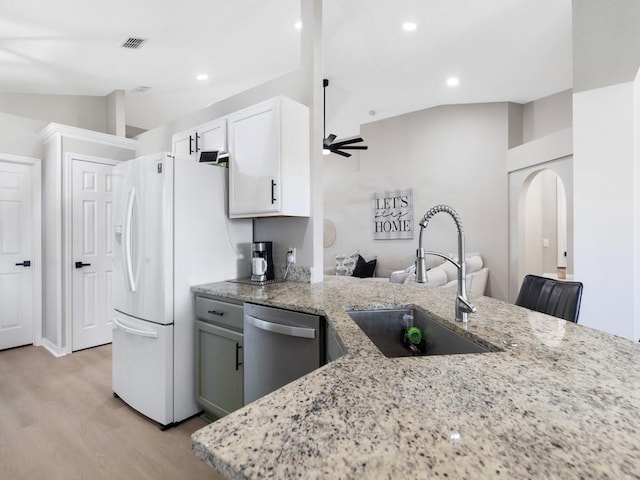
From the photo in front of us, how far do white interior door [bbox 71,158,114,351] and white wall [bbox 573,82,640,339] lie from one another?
465 cm

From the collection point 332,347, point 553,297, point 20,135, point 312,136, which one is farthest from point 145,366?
point 20,135

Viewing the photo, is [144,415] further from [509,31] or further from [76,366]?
[509,31]

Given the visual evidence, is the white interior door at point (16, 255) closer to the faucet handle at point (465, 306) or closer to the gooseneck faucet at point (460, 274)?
the gooseneck faucet at point (460, 274)

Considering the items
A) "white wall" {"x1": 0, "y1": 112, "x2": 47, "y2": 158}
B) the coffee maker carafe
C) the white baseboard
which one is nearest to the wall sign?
the coffee maker carafe

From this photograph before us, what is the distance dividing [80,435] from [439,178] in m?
5.39

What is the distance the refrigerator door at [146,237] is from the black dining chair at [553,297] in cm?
222

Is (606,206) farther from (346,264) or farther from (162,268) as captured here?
(346,264)

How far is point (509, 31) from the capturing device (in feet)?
10.7

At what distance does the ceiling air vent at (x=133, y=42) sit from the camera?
3.07 metres

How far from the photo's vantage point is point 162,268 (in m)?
2.21

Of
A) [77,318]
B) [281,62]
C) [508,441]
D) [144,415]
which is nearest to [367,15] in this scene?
[281,62]

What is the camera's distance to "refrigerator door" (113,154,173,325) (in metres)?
2.21

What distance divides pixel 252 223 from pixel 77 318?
2465 millimetres

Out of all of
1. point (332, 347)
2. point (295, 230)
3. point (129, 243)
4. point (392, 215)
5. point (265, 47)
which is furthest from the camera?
point (392, 215)
